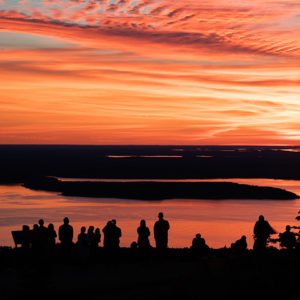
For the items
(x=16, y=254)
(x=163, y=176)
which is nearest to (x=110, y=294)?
(x=16, y=254)

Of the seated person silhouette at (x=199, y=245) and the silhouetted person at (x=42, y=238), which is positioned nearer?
the silhouetted person at (x=42, y=238)

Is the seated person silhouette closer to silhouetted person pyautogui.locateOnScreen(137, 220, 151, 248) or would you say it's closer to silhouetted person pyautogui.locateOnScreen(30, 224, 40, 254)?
silhouetted person pyautogui.locateOnScreen(137, 220, 151, 248)

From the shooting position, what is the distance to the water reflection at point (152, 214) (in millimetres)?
41312

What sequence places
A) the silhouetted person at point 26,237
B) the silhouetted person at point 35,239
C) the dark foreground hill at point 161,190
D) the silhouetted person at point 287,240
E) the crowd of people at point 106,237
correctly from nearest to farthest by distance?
the silhouetted person at point 287,240, the silhouetted person at point 35,239, the crowd of people at point 106,237, the silhouetted person at point 26,237, the dark foreground hill at point 161,190

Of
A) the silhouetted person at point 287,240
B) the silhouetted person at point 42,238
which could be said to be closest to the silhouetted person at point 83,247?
the silhouetted person at point 42,238

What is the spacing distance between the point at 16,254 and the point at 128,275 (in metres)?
5.65

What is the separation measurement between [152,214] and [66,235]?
3051cm

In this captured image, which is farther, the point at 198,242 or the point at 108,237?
the point at 108,237

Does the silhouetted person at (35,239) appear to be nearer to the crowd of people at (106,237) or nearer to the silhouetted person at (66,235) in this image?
the crowd of people at (106,237)

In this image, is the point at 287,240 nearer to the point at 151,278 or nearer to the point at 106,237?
the point at 151,278

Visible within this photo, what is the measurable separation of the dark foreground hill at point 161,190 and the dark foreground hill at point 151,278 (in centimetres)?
4418

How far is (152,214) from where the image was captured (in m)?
52.8

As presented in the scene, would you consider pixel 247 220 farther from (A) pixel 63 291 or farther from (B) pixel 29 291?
(B) pixel 29 291

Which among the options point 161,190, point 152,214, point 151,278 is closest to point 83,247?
point 151,278
